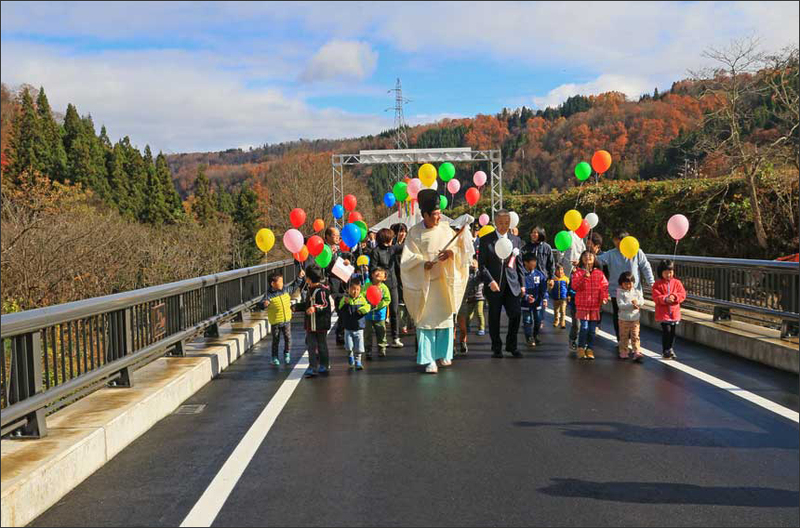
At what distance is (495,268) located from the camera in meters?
10.1

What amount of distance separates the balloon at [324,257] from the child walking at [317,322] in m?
1.21

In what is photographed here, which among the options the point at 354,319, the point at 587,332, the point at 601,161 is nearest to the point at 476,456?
the point at 354,319

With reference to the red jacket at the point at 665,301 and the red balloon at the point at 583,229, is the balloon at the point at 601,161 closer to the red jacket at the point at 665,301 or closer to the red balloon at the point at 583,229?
the red balloon at the point at 583,229

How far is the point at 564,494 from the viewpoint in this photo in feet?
14.5

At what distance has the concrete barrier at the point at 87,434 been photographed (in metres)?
4.05

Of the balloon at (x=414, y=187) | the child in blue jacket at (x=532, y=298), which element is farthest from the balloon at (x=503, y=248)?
the balloon at (x=414, y=187)

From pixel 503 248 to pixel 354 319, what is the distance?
6.78 feet

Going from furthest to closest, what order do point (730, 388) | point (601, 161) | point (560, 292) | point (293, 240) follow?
point (560, 292) < point (601, 161) < point (293, 240) < point (730, 388)

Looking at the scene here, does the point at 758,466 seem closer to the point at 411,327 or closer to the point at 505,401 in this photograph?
the point at 505,401

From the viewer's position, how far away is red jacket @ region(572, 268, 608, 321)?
9570 mm

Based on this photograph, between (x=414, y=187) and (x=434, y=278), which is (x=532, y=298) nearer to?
(x=434, y=278)

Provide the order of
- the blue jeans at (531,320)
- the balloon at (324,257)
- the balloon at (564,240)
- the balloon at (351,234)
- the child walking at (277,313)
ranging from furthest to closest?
1. the balloon at (564,240)
2. the balloon at (351,234)
3. the blue jeans at (531,320)
4. the balloon at (324,257)
5. the child walking at (277,313)

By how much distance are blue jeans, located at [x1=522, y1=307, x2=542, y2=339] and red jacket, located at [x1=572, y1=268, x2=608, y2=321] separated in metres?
1.27

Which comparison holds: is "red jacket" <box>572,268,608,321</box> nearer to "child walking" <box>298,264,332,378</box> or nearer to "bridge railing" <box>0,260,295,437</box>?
"child walking" <box>298,264,332,378</box>
